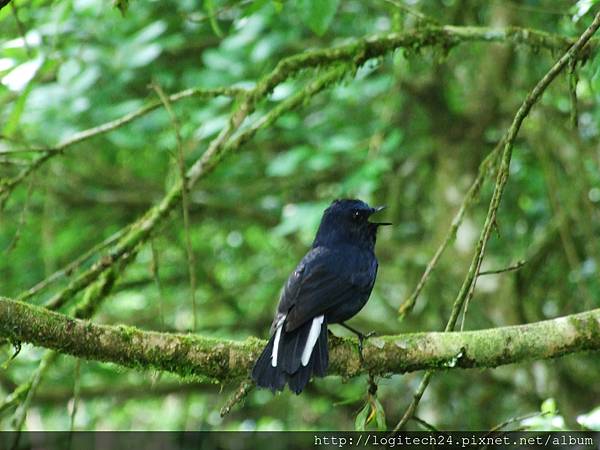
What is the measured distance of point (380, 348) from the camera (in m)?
2.91

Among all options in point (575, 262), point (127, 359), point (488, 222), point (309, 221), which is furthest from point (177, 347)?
point (575, 262)

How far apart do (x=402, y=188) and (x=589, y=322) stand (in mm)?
3728

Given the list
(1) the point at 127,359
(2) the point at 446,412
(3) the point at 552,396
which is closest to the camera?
(1) the point at 127,359

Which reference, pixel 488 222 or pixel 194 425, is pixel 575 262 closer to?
pixel 488 222

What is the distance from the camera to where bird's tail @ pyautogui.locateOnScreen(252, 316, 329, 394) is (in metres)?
2.83

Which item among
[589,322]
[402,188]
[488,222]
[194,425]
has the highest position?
[488,222]

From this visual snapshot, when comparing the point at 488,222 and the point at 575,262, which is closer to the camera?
the point at 488,222

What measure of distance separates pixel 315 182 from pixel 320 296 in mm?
3000

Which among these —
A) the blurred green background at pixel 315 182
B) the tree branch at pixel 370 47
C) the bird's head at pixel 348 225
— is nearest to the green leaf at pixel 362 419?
the bird's head at pixel 348 225

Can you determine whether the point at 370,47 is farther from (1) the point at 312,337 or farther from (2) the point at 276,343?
(2) the point at 276,343

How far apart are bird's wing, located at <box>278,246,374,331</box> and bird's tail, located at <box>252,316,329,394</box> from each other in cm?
12

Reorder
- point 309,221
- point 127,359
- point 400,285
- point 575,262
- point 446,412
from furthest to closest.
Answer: point 400,285 → point 446,412 → point 575,262 → point 309,221 → point 127,359

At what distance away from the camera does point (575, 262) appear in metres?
5.12

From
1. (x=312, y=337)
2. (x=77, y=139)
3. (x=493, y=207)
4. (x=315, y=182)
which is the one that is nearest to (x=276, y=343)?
(x=312, y=337)
